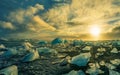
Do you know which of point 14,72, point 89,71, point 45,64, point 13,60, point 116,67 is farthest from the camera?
point 13,60

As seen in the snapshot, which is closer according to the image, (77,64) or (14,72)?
(14,72)

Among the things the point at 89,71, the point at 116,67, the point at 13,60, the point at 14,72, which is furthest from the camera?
the point at 13,60

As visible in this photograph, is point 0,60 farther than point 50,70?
Yes

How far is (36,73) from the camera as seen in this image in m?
8.37

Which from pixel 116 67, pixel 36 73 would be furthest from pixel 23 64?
pixel 116 67

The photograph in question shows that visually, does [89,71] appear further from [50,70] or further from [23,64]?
[23,64]

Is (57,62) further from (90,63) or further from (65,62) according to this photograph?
(90,63)

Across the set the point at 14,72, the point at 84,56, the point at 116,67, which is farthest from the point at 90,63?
the point at 14,72

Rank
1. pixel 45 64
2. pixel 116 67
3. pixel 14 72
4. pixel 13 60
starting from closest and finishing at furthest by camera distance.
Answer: pixel 14 72
pixel 116 67
pixel 45 64
pixel 13 60

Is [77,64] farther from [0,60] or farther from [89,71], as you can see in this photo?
[0,60]

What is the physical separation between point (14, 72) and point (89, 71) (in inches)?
123

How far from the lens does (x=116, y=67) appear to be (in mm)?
9250

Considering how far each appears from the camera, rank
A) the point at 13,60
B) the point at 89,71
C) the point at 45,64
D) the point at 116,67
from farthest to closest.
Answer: the point at 13,60 → the point at 45,64 → the point at 116,67 → the point at 89,71

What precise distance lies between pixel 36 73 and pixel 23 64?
5.98 feet
